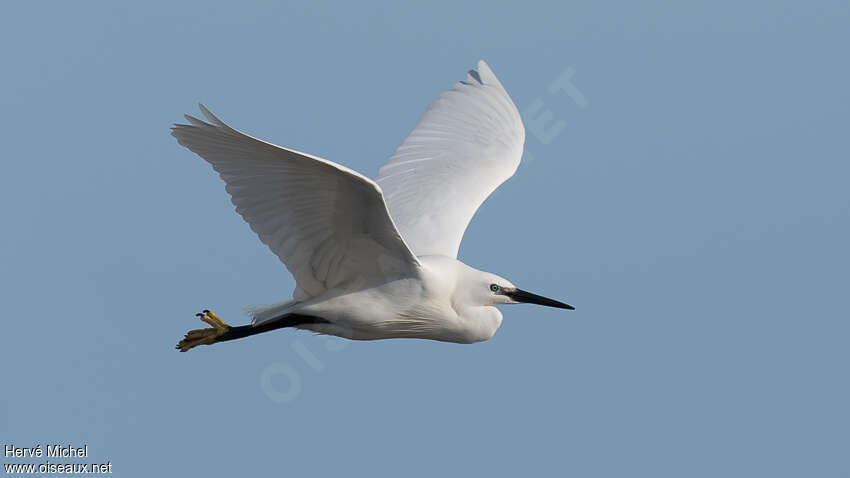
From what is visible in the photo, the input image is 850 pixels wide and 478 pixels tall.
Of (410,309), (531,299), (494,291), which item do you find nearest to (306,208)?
(410,309)

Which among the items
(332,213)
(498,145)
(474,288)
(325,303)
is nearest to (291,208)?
(332,213)

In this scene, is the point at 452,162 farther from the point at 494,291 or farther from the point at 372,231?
the point at 372,231

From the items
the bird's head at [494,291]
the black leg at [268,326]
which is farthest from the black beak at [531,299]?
the black leg at [268,326]

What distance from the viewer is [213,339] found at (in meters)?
10.4

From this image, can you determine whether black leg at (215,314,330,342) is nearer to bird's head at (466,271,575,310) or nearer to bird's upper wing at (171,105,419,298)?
bird's upper wing at (171,105,419,298)

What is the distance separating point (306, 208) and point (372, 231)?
52cm

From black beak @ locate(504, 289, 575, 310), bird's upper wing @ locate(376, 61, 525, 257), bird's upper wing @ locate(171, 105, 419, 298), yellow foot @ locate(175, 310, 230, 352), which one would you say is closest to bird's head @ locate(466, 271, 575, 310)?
black beak @ locate(504, 289, 575, 310)

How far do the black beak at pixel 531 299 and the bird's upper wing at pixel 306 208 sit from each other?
125cm

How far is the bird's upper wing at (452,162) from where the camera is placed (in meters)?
10.9

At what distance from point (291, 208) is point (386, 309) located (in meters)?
1.27

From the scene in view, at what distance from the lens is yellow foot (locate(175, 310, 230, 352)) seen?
10.4 meters

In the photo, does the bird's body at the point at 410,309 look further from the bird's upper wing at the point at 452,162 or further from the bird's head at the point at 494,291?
the bird's upper wing at the point at 452,162

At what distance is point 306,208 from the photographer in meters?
8.70

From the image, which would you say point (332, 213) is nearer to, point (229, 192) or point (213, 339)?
point (229, 192)
